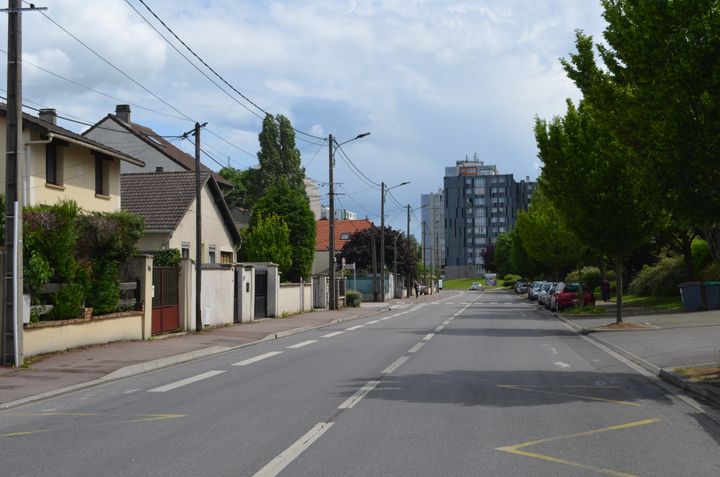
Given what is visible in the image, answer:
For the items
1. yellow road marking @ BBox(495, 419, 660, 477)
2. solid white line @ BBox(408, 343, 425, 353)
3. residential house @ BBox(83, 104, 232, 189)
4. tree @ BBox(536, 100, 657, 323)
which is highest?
residential house @ BBox(83, 104, 232, 189)

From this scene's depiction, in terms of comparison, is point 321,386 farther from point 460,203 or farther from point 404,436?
point 460,203

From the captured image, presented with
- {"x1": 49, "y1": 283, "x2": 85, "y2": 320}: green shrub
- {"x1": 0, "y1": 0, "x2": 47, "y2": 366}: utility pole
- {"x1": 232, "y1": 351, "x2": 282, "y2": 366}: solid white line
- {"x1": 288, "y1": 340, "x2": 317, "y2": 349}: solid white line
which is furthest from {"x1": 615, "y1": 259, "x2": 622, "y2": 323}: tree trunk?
{"x1": 0, "y1": 0, "x2": 47, "y2": 366}: utility pole

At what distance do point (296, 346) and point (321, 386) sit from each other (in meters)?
8.29

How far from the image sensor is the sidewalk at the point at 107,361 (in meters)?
11.7

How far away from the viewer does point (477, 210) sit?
19250cm

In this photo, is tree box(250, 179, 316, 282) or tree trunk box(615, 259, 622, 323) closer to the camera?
tree trunk box(615, 259, 622, 323)

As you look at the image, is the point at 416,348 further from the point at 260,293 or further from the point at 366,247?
the point at 366,247

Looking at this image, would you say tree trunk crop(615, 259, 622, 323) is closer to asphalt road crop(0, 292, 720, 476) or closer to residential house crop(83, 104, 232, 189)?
asphalt road crop(0, 292, 720, 476)

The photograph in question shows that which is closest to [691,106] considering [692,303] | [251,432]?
[251,432]

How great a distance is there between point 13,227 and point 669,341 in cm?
1519

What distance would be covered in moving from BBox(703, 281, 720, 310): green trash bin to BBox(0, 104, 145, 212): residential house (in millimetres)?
23653

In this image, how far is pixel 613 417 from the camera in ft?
28.8

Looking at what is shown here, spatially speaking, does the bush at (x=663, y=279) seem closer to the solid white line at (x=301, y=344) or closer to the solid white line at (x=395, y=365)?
the solid white line at (x=301, y=344)

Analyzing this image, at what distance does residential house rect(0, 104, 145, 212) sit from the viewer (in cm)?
2308
